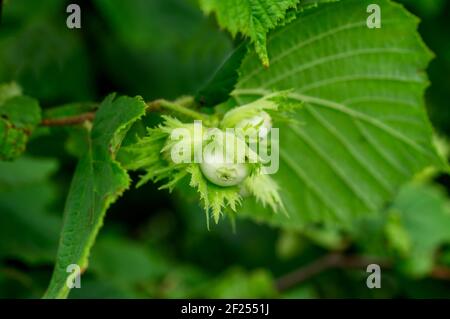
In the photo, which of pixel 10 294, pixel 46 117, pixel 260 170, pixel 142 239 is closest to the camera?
pixel 260 170

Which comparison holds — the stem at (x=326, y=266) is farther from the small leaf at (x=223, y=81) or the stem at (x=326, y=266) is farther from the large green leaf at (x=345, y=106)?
the small leaf at (x=223, y=81)

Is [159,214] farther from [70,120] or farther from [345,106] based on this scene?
[70,120]

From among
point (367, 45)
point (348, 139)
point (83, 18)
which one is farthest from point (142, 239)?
point (367, 45)

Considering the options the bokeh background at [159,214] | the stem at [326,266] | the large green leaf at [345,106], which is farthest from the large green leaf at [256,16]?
the stem at [326,266]

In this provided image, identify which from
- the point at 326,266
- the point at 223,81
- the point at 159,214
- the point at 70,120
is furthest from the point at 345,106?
the point at 159,214

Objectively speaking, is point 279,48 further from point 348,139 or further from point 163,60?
point 163,60

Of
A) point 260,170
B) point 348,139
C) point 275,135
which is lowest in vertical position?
point 260,170

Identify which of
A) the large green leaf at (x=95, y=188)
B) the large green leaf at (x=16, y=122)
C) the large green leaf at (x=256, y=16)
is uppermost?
the large green leaf at (x=256, y=16)
